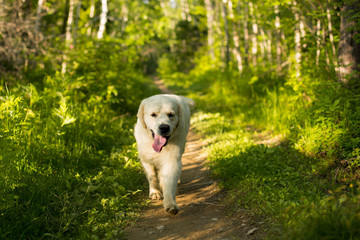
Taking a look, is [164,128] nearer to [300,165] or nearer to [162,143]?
[162,143]

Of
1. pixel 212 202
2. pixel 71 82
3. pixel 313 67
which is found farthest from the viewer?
pixel 71 82

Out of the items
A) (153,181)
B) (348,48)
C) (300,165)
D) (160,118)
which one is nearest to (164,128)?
(160,118)

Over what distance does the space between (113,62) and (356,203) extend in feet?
21.6

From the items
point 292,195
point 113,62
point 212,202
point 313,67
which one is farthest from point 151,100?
point 113,62

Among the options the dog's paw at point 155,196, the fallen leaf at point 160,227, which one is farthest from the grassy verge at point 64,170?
the fallen leaf at point 160,227

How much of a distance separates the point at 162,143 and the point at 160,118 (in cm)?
29

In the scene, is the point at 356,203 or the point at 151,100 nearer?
the point at 356,203

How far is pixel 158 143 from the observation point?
11.7 ft

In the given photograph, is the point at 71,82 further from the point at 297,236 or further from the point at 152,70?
the point at 152,70

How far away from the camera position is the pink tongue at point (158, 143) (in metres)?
3.55

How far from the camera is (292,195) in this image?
122 inches

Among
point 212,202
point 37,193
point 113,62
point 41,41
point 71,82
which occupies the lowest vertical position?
point 212,202

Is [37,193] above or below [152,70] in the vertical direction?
below

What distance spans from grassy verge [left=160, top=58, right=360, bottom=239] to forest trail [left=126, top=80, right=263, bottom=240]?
0.57 feet
